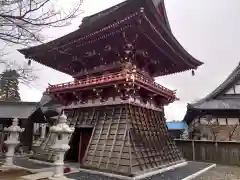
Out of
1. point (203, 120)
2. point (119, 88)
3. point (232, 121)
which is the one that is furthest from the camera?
point (203, 120)

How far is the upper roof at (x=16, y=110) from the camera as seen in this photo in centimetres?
1920

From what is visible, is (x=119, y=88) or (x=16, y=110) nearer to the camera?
(x=119, y=88)

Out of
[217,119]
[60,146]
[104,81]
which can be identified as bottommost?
[60,146]

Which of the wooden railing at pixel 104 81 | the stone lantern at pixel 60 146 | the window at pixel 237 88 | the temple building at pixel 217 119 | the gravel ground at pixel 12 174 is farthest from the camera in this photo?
the window at pixel 237 88

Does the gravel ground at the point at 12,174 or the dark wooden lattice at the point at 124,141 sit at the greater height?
the dark wooden lattice at the point at 124,141

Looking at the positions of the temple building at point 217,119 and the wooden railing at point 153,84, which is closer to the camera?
the wooden railing at point 153,84

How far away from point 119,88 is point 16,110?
1411 cm

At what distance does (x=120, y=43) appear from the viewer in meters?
11.8

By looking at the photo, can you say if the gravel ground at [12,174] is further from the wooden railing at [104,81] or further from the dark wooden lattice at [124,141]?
the wooden railing at [104,81]

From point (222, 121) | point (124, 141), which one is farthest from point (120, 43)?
point (222, 121)

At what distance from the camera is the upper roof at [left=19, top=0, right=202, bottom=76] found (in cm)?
1009

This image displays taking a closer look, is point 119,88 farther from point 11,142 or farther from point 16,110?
point 16,110

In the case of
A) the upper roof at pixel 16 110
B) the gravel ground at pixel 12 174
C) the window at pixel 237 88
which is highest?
the window at pixel 237 88

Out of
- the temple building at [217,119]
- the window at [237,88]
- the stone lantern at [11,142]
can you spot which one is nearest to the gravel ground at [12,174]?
the stone lantern at [11,142]
